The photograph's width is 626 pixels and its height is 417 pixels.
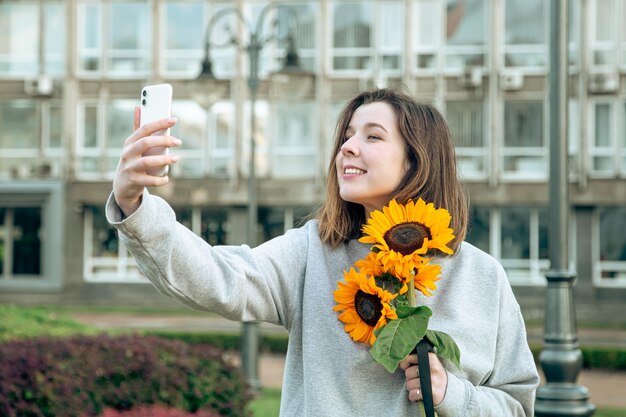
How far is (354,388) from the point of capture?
2.80 metres

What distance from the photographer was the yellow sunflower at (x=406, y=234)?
277 cm

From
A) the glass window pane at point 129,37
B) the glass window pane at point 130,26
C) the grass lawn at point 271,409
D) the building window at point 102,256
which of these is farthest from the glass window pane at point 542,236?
the grass lawn at point 271,409

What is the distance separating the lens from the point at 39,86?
3566 centimetres

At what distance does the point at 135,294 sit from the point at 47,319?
19.5 m

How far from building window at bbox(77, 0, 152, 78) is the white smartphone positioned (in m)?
34.2

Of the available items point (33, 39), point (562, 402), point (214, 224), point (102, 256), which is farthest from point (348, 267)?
point (33, 39)

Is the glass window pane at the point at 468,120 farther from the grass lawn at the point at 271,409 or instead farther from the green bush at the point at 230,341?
the grass lawn at the point at 271,409

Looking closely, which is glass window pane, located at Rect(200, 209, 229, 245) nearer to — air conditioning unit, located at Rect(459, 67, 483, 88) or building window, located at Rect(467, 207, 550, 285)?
building window, located at Rect(467, 207, 550, 285)

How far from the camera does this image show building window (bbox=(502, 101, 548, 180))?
1339 inches

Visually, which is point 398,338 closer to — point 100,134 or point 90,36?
point 100,134

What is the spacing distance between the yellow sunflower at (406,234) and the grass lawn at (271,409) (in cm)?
932

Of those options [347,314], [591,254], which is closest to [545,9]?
[591,254]

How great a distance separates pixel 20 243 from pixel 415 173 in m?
35.0

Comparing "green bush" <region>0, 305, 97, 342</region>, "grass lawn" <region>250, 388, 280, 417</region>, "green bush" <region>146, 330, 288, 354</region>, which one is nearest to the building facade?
"green bush" <region>146, 330, 288, 354</region>
